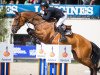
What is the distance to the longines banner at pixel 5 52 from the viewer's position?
43.9 ft

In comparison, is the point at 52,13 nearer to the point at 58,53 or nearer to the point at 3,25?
the point at 58,53

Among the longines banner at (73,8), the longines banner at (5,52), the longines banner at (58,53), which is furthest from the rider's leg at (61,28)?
the longines banner at (73,8)

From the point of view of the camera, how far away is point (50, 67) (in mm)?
13961

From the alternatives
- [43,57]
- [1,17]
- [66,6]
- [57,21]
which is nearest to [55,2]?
[66,6]

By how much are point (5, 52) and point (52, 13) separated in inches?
170

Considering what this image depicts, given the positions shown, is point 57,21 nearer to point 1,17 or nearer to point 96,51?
point 96,51

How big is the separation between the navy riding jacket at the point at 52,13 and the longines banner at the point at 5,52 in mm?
4042

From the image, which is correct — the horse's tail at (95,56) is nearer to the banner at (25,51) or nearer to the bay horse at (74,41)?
the bay horse at (74,41)

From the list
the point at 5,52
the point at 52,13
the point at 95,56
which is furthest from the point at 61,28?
the point at 5,52

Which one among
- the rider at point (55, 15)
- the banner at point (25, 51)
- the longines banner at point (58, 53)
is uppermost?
the rider at point (55, 15)

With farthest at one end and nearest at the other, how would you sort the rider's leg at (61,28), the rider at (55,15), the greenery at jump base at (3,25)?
the greenery at jump base at (3,25) < the rider at (55,15) < the rider's leg at (61,28)

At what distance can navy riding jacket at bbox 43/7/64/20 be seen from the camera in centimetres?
1717

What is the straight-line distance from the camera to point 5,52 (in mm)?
13383

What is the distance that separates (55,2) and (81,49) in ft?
45.1
